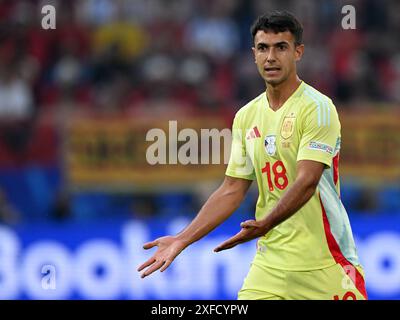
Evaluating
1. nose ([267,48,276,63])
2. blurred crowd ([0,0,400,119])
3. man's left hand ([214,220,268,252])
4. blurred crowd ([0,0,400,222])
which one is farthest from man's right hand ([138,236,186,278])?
blurred crowd ([0,0,400,119])

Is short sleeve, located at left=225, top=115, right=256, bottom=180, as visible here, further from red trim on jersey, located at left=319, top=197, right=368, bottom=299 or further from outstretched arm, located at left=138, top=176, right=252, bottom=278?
red trim on jersey, located at left=319, top=197, right=368, bottom=299

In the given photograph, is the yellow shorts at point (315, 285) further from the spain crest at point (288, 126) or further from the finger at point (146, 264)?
the spain crest at point (288, 126)

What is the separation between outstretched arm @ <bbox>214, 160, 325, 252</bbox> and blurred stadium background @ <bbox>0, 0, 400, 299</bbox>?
456 cm

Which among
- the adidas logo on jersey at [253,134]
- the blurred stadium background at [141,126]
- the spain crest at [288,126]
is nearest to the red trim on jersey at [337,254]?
the spain crest at [288,126]

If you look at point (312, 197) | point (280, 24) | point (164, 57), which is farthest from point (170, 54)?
point (312, 197)

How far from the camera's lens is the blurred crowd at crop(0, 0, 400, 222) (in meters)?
13.1

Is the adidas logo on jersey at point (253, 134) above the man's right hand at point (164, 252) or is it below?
above

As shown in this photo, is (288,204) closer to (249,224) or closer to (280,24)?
(249,224)

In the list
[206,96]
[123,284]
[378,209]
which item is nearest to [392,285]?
[378,209]

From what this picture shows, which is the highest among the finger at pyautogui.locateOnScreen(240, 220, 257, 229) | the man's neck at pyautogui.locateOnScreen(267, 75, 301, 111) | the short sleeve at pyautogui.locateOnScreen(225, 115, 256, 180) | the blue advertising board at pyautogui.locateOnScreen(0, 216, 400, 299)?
the man's neck at pyautogui.locateOnScreen(267, 75, 301, 111)

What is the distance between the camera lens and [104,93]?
44.3 ft

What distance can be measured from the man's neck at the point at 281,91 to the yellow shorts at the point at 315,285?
0.97 meters

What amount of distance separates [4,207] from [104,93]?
2136 millimetres

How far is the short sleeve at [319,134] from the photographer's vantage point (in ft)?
19.0
